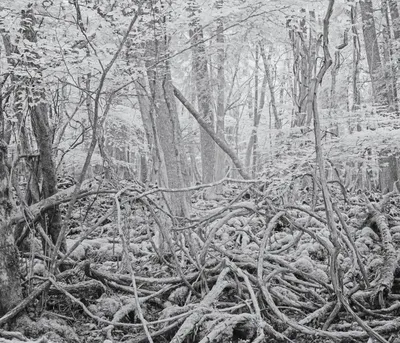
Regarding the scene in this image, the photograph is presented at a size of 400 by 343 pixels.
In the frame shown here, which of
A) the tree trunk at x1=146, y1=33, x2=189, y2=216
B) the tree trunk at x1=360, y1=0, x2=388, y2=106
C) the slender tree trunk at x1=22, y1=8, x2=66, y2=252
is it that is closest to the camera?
the slender tree trunk at x1=22, y1=8, x2=66, y2=252

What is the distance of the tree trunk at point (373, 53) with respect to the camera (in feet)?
34.0

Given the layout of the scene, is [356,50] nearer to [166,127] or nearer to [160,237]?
[166,127]

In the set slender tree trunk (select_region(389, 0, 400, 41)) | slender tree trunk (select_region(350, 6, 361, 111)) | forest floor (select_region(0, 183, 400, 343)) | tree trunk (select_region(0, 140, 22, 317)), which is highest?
slender tree trunk (select_region(389, 0, 400, 41))

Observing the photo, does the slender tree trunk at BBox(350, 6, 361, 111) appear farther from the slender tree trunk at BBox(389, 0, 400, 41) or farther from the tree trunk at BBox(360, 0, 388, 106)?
the slender tree trunk at BBox(389, 0, 400, 41)

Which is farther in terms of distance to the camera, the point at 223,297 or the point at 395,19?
the point at 395,19

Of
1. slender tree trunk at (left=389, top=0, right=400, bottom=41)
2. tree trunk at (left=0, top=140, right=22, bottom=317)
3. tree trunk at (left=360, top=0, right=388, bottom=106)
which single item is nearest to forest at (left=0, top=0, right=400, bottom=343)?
tree trunk at (left=0, top=140, right=22, bottom=317)

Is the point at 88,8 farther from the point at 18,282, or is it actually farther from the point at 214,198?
the point at 214,198

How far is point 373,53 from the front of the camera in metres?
11.2

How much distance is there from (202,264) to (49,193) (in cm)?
172

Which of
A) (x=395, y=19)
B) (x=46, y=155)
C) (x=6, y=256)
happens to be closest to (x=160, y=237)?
(x=46, y=155)

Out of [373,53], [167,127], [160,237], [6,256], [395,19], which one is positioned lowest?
[160,237]

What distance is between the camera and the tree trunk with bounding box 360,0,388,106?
34.0ft

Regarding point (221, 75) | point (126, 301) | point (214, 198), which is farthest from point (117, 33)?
point (221, 75)

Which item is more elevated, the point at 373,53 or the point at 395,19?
the point at 395,19
